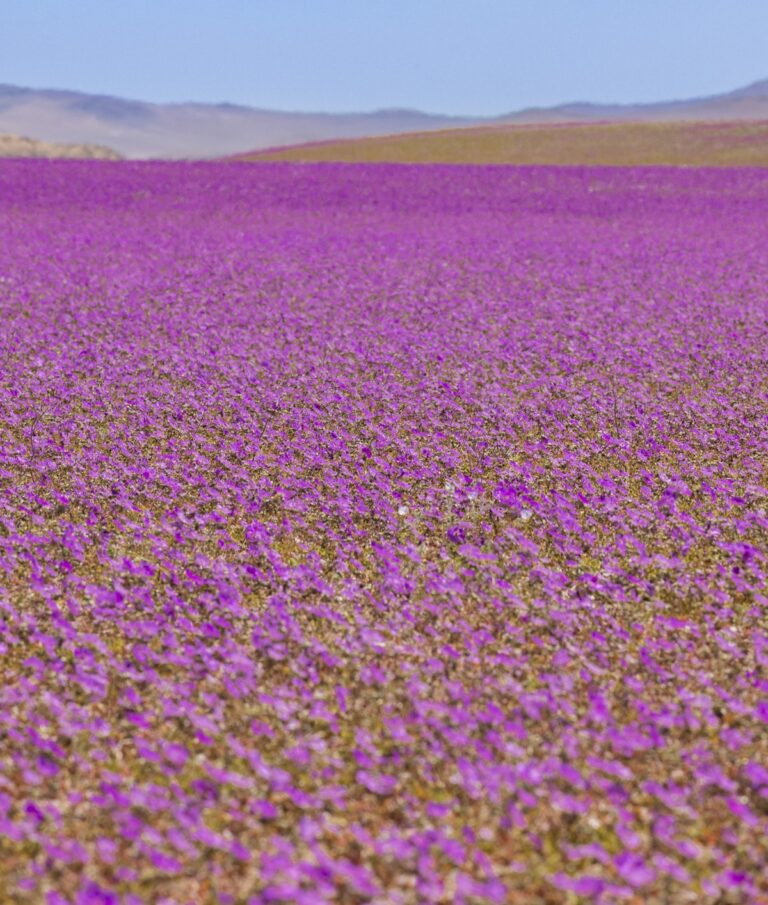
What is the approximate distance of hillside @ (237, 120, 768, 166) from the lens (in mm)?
48438

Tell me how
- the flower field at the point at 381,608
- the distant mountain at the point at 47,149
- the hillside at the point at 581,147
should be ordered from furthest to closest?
the distant mountain at the point at 47,149 → the hillside at the point at 581,147 → the flower field at the point at 381,608

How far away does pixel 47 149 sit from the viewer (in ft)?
208

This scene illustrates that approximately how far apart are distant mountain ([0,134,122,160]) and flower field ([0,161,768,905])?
54137mm

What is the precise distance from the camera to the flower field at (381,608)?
367 cm

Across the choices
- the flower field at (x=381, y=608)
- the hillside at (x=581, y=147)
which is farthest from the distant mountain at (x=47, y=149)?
the flower field at (x=381, y=608)

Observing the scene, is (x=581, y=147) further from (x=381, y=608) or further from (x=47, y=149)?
(x=381, y=608)

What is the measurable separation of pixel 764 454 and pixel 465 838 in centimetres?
572

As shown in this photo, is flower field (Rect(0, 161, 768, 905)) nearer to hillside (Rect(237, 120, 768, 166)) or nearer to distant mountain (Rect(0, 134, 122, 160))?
hillside (Rect(237, 120, 768, 166))

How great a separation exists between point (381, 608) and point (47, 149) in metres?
66.7

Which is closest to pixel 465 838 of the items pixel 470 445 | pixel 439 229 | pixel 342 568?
pixel 342 568

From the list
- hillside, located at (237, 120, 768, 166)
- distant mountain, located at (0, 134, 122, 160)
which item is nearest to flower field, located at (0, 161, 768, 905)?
hillside, located at (237, 120, 768, 166)

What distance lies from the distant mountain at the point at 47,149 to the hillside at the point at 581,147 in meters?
12.2

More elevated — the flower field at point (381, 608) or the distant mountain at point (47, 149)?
the distant mountain at point (47, 149)

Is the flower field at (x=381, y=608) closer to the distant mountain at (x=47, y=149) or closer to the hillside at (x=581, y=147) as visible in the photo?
the hillside at (x=581, y=147)
